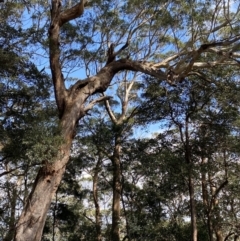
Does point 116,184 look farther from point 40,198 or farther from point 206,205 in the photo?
point 40,198

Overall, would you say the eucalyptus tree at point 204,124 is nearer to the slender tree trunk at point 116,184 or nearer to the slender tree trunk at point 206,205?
the slender tree trunk at point 206,205

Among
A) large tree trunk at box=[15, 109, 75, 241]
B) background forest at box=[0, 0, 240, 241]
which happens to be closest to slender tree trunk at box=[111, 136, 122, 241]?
background forest at box=[0, 0, 240, 241]

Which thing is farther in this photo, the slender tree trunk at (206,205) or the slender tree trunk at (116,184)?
the slender tree trunk at (116,184)

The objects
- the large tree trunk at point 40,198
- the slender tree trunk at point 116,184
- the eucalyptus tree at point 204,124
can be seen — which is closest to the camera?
the large tree trunk at point 40,198

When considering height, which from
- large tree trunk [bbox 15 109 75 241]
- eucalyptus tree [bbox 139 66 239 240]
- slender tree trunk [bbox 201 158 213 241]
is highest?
eucalyptus tree [bbox 139 66 239 240]

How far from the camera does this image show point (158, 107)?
8.60m

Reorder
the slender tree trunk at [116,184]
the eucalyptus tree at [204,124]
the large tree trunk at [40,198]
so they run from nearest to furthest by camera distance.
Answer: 1. the large tree trunk at [40,198]
2. the eucalyptus tree at [204,124]
3. the slender tree trunk at [116,184]

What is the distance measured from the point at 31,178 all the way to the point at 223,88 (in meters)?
6.95

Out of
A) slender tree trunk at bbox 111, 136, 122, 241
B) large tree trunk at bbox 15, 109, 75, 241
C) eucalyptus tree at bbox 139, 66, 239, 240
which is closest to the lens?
large tree trunk at bbox 15, 109, 75, 241

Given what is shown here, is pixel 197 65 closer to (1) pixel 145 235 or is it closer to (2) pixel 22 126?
(2) pixel 22 126

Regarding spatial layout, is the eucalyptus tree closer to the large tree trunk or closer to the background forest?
the background forest

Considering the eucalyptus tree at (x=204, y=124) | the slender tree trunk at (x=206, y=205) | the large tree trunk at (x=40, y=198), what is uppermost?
the eucalyptus tree at (x=204, y=124)

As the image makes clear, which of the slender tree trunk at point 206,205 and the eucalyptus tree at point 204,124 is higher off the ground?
the eucalyptus tree at point 204,124

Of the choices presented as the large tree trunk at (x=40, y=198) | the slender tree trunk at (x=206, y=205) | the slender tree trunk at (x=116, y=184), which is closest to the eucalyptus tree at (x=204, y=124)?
the slender tree trunk at (x=206, y=205)
